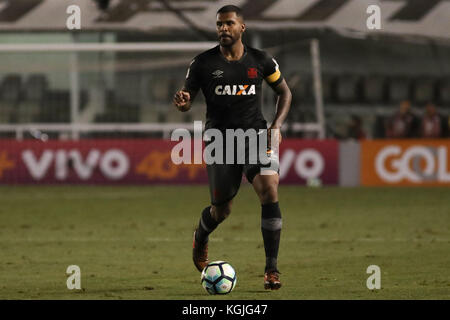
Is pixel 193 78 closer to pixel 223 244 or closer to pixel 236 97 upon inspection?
pixel 236 97

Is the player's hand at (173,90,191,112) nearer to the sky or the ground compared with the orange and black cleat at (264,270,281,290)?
nearer to the sky

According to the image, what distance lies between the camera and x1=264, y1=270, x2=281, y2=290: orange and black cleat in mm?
8406

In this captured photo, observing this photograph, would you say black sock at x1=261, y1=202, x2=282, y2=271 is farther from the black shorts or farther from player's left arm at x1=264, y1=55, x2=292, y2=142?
player's left arm at x1=264, y1=55, x2=292, y2=142

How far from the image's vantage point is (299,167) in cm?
2255

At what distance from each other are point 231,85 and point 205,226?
1.31 m

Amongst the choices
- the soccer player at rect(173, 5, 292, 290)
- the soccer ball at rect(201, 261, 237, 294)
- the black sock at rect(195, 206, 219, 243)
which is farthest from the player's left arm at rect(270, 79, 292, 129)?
the soccer ball at rect(201, 261, 237, 294)

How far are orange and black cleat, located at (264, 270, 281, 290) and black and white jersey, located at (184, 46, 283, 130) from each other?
120 centimetres

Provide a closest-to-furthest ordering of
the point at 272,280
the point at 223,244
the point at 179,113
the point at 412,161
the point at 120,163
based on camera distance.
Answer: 1. the point at 272,280
2. the point at 223,244
3. the point at 412,161
4. the point at 120,163
5. the point at 179,113

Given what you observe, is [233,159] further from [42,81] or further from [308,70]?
[308,70]

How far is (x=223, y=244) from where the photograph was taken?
39.8 ft

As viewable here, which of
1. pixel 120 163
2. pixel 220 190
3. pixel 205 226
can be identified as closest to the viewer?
pixel 220 190

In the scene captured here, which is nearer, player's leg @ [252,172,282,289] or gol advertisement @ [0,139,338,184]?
player's leg @ [252,172,282,289]

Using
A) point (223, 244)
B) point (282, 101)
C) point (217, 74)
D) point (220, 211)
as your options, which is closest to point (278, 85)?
point (282, 101)

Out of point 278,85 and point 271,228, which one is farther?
point 278,85
